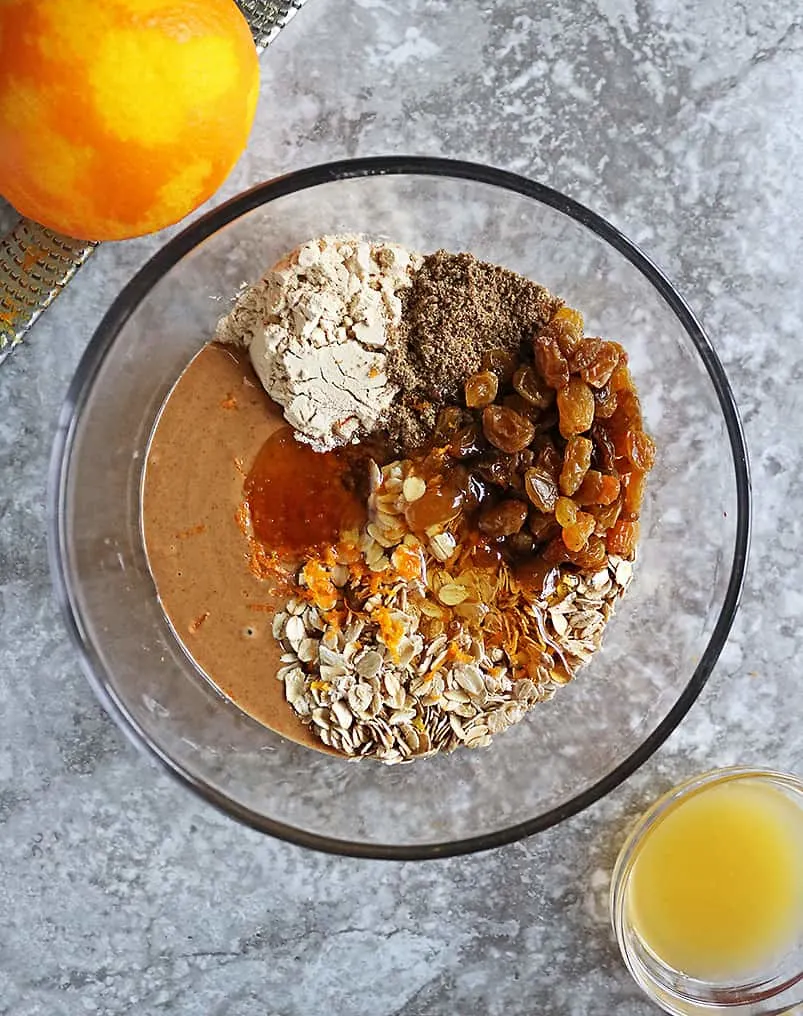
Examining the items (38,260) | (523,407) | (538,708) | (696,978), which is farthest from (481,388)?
(696,978)

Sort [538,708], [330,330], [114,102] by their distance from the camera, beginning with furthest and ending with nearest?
[538,708], [330,330], [114,102]

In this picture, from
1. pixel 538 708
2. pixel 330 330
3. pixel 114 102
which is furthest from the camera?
pixel 538 708

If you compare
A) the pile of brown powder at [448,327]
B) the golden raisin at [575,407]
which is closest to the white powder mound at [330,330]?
the pile of brown powder at [448,327]

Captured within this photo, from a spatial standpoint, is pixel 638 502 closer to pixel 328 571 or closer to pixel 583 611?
pixel 583 611

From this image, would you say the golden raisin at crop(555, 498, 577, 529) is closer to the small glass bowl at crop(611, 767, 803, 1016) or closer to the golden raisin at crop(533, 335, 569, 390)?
the golden raisin at crop(533, 335, 569, 390)

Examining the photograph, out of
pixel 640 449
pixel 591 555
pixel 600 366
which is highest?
pixel 600 366

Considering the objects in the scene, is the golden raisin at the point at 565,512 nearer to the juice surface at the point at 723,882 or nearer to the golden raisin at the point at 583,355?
the golden raisin at the point at 583,355

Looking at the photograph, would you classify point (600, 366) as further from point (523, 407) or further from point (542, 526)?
point (542, 526)

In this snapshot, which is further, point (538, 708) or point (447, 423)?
point (538, 708)
